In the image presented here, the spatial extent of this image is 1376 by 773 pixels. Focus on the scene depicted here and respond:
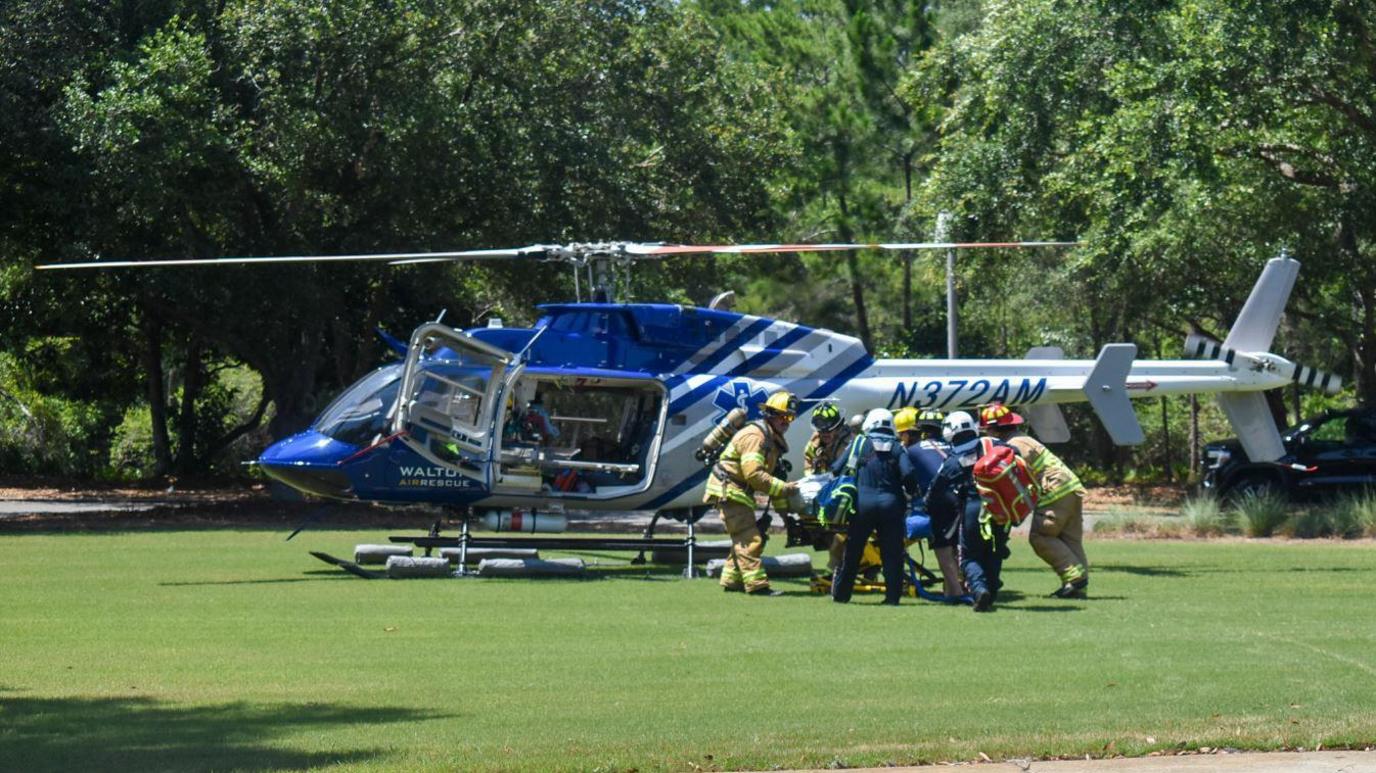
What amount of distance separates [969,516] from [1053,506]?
3.65ft

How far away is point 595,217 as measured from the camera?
29719mm

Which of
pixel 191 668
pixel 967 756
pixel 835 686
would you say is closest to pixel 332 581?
pixel 191 668

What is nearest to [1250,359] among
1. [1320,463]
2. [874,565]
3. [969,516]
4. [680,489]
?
[1320,463]

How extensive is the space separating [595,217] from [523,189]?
56.7 inches

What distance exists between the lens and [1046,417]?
70.0ft

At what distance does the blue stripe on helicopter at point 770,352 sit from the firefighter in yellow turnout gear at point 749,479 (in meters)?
2.66

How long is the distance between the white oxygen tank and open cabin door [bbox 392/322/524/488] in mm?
480

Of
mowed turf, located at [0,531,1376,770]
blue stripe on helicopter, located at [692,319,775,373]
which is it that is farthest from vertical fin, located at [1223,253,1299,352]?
blue stripe on helicopter, located at [692,319,775,373]

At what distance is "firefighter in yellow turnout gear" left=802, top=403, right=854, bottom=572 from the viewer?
17.2 m

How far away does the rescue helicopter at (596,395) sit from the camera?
18.1 metres

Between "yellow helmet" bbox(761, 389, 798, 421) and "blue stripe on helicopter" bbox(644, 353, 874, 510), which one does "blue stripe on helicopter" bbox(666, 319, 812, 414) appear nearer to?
"blue stripe on helicopter" bbox(644, 353, 874, 510)

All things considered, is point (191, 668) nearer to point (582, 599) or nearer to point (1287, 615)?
point (582, 599)

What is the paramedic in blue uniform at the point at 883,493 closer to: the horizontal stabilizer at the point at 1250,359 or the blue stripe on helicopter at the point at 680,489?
the blue stripe on helicopter at the point at 680,489

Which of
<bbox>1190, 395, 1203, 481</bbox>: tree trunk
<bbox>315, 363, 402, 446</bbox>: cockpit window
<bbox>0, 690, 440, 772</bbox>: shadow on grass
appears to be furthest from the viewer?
<bbox>1190, 395, 1203, 481</bbox>: tree trunk
